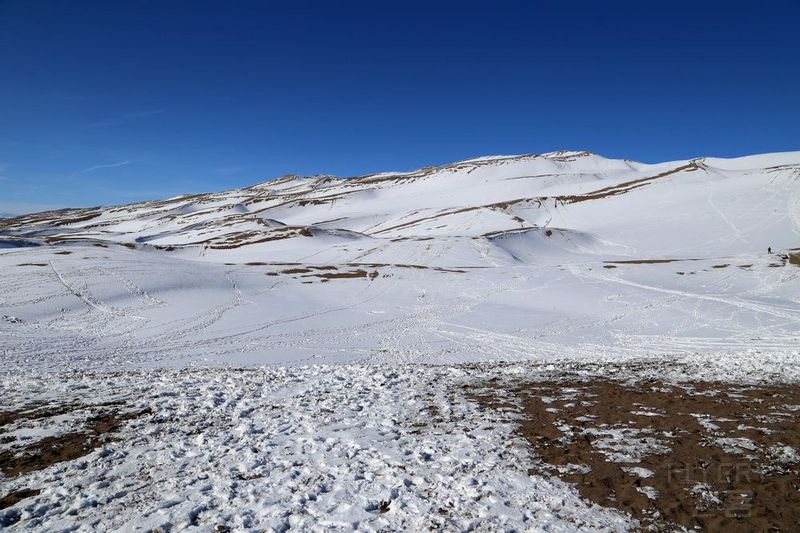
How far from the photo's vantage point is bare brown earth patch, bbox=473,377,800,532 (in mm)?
7277

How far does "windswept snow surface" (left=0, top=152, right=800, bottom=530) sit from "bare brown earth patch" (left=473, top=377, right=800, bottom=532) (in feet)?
2.88

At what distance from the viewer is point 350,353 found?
22.5m

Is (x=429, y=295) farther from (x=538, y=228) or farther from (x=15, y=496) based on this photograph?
(x=538, y=228)

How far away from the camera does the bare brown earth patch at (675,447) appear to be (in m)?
7.28

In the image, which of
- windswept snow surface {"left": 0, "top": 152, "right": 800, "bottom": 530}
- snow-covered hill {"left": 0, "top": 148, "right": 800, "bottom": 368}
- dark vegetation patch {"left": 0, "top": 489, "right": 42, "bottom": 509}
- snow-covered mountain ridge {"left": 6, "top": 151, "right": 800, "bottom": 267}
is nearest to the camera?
dark vegetation patch {"left": 0, "top": 489, "right": 42, "bottom": 509}

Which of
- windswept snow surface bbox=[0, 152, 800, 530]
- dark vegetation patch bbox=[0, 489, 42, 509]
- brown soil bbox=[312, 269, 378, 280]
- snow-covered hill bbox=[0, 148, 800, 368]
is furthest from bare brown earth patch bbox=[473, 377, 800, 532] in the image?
brown soil bbox=[312, 269, 378, 280]

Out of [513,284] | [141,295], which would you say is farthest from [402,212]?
[141,295]

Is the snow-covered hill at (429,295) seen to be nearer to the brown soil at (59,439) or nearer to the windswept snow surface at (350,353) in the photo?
the windswept snow surface at (350,353)

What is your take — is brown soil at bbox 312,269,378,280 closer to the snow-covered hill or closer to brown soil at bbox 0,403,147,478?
the snow-covered hill

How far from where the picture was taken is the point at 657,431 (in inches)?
409

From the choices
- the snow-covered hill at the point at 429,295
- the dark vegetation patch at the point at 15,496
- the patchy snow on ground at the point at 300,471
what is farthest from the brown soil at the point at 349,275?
the dark vegetation patch at the point at 15,496

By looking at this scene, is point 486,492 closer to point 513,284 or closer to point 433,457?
point 433,457

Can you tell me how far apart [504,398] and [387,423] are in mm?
4174

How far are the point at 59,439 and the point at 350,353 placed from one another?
44.8 ft
